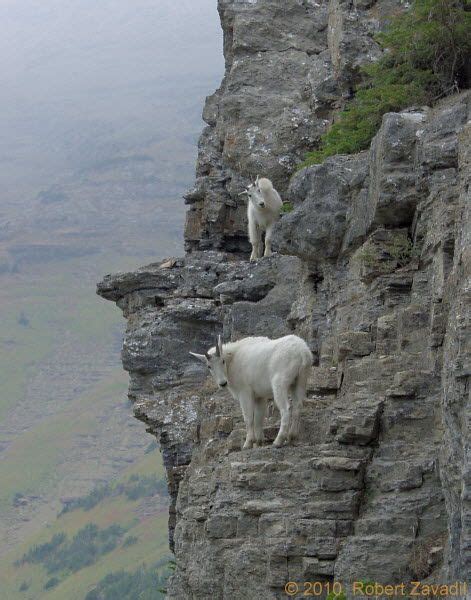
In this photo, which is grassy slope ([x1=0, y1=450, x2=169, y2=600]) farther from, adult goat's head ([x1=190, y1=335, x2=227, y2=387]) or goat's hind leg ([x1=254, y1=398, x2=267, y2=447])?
goat's hind leg ([x1=254, y1=398, x2=267, y2=447])

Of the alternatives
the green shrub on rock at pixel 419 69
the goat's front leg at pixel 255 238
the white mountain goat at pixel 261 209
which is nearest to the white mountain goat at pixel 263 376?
the green shrub on rock at pixel 419 69

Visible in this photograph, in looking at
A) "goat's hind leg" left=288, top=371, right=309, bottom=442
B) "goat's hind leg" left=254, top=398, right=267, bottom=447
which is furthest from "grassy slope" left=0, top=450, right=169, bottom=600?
"goat's hind leg" left=288, top=371, right=309, bottom=442

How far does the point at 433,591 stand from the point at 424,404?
3139 mm

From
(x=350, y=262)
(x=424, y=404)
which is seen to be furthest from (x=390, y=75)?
(x=424, y=404)

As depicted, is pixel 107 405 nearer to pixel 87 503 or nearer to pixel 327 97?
pixel 87 503

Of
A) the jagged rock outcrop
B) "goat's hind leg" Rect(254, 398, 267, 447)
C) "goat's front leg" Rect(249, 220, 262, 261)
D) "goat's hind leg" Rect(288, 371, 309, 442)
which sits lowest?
"goat's hind leg" Rect(254, 398, 267, 447)

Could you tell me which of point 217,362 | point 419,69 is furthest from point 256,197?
point 217,362

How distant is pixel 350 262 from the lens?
2305 cm

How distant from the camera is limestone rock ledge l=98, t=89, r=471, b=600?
1588 centimetres

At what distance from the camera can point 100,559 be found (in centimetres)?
12712

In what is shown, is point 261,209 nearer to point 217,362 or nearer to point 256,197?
point 256,197

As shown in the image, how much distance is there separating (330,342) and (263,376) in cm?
→ 270

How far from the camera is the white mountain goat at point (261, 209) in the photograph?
28.7 metres

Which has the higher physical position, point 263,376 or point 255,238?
point 255,238
